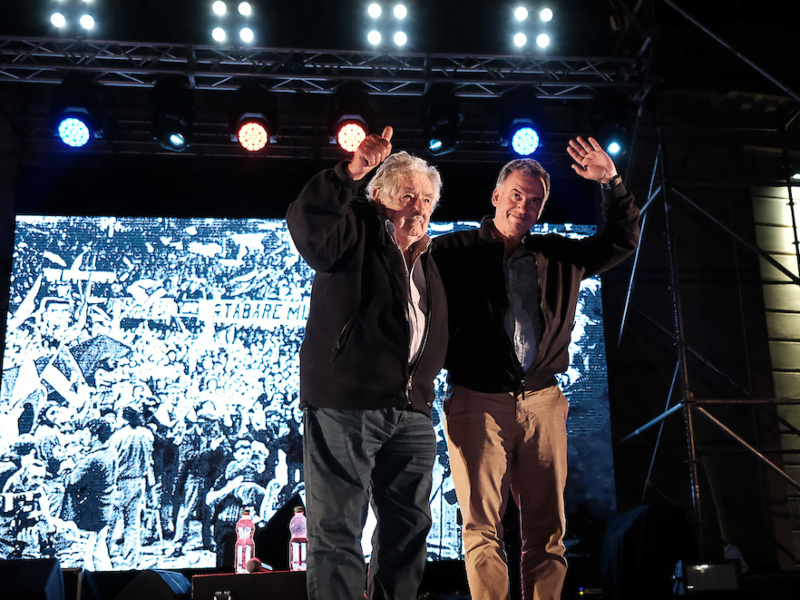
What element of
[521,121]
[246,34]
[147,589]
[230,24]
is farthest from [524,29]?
[147,589]

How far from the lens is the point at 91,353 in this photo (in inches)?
184

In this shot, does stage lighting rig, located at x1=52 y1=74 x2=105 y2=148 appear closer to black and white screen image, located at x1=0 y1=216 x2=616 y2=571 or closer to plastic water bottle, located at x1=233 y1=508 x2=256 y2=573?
black and white screen image, located at x1=0 y1=216 x2=616 y2=571

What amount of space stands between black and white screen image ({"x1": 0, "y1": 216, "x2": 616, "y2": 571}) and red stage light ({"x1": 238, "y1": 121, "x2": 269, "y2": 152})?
0.59m

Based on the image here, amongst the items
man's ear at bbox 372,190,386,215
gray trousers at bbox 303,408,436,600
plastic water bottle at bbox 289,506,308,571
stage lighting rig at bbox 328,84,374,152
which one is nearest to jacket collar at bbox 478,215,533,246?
man's ear at bbox 372,190,386,215

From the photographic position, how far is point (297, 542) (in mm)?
3230

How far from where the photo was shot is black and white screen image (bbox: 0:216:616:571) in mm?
4461

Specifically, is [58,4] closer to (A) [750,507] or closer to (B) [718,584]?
(B) [718,584]

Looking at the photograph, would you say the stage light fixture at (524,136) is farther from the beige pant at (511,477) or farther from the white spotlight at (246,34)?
the beige pant at (511,477)

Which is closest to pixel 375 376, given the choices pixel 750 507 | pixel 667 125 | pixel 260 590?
pixel 260 590

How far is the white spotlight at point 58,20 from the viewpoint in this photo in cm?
434

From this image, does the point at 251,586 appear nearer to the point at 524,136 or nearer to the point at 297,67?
the point at 297,67

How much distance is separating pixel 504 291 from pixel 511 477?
→ 0.59 meters

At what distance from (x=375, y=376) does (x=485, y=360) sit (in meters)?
0.48

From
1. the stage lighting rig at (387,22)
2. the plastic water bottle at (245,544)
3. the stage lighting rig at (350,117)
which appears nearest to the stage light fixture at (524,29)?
the stage lighting rig at (387,22)
